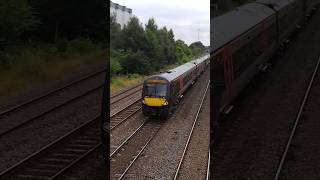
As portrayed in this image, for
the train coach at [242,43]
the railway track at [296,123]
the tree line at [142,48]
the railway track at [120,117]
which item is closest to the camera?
the tree line at [142,48]

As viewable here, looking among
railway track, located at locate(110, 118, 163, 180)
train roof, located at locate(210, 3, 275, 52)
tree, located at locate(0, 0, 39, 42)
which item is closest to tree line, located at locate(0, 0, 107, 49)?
tree, located at locate(0, 0, 39, 42)

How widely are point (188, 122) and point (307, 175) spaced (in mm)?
4450

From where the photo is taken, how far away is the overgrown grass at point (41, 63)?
64.5ft

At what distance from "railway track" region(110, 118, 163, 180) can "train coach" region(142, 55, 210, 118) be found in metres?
0.24

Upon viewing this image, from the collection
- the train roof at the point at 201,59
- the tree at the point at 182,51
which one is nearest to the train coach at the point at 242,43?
the train roof at the point at 201,59

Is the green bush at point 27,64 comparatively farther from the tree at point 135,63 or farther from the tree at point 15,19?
the tree at point 135,63

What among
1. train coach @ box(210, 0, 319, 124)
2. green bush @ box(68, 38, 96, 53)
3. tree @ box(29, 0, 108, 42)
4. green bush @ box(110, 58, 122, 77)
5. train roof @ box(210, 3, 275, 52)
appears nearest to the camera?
green bush @ box(110, 58, 122, 77)

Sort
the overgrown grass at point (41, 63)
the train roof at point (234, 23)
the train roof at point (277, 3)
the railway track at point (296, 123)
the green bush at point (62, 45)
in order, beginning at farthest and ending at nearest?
1. the green bush at point (62, 45)
2. the train roof at point (277, 3)
3. the overgrown grass at point (41, 63)
4. the train roof at point (234, 23)
5. the railway track at point (296, 123)

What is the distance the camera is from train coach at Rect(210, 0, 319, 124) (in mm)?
11125

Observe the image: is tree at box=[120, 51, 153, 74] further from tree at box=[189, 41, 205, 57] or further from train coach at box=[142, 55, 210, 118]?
tree at box=[189, 41, 205, 57]

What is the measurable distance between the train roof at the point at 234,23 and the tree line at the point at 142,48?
365cm

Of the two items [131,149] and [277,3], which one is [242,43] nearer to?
[131,149]

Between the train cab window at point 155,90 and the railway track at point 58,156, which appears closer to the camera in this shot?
the train cab window at point 155,90

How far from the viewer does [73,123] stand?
14.3m
